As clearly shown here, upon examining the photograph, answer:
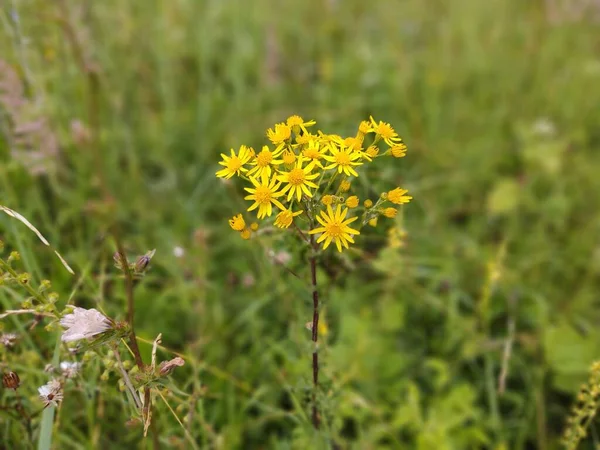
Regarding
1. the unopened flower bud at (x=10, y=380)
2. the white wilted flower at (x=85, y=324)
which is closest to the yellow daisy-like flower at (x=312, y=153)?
the white wilted flower at (x=85, y=324)

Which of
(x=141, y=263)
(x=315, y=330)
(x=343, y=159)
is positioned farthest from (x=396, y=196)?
(x=141, y=263)

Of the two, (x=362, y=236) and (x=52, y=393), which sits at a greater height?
(x=362, y=236)

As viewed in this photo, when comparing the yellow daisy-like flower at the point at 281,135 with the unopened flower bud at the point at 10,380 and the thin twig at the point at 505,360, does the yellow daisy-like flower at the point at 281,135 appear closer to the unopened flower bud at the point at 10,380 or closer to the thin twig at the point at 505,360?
the unopened flower bud at the point at 10,380

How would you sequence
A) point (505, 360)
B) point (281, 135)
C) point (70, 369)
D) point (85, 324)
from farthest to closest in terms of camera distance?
point (505, 360) < point (70, 369) < point (281, 135) < point (85, 324)

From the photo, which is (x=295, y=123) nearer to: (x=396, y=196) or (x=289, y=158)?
(x=289, y=158)

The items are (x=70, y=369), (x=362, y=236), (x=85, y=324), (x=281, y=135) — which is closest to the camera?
(x=85, y=324)

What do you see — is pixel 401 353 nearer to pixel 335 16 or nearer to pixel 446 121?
pixel 446 121

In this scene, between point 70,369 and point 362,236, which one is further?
point 362,236
